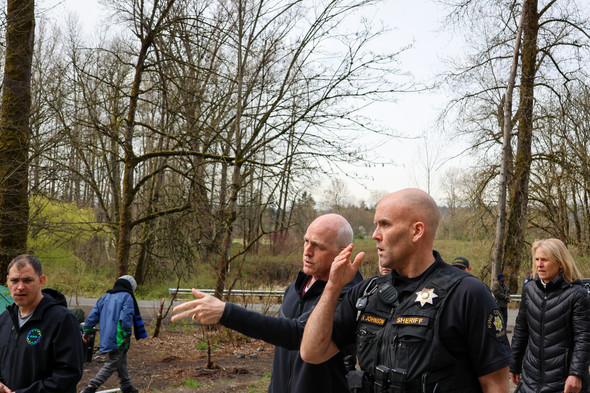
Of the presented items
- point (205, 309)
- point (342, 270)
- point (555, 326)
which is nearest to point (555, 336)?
point (555, 326)

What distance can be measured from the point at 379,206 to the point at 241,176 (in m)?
9.65

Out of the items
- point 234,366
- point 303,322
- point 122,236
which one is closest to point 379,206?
point 303,322

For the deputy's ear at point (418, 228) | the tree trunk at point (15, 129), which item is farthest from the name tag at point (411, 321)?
the tree trunk at point (15, 129)

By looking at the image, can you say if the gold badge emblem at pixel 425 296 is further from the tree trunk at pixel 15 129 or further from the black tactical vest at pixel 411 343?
the tree trunk at pixel 15 129

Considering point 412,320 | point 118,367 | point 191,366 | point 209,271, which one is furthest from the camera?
point 209,271

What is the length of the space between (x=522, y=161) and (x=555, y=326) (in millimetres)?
12078

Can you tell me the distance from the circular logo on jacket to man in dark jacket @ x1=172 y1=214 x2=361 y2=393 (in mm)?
1317

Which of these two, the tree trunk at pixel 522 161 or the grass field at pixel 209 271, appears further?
the tree trunk at pixel 522 161

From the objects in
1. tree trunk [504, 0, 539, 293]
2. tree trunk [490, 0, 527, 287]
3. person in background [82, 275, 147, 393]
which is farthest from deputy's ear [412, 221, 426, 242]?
tree trunk [504, 0, 539, 293]

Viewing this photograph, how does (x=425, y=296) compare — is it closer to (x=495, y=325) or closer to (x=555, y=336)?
(x=495, y=325)

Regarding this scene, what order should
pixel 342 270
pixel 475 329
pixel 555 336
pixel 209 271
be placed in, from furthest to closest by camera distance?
pixel 209 271, pixel 555 336, pixel 342 270, pixel 475 329

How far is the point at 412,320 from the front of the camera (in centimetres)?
233

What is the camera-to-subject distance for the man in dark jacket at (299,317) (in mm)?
2518

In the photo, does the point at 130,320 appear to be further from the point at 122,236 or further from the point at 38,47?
the point at 38,47
